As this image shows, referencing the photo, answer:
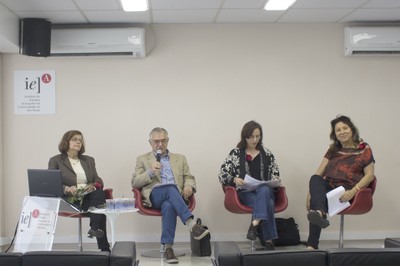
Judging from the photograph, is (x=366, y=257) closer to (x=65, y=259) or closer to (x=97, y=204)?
(x=65, y=259)

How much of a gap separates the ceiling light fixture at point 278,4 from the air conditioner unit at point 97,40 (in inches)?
56.2

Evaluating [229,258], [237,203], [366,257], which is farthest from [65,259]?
[237,203]

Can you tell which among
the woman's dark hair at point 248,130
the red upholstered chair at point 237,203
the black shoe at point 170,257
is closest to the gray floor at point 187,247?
the black shoe at point 170,257

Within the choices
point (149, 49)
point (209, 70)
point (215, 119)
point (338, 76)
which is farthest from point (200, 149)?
point (338, 76)

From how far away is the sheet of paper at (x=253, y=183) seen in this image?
16.4ft

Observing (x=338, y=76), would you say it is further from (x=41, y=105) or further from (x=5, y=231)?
(x=5, y=231)

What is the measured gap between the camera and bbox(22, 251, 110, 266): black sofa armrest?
235 centimetres

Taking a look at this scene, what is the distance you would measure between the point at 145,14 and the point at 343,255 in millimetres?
3939

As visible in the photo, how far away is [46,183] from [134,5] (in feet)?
6.46

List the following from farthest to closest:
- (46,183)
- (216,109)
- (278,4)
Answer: (216,109) → (278,4) → (46,183)

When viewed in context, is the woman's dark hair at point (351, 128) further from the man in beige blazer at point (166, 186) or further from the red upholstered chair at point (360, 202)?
the man in beige blazer at point (166, 186)

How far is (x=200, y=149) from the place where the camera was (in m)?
6.10

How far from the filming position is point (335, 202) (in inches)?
190

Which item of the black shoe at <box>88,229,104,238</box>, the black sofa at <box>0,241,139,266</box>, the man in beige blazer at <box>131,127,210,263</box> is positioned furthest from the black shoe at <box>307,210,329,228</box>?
the black sofa at <box>0,241,139,266</box>
